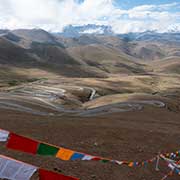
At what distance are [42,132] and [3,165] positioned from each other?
20673mm

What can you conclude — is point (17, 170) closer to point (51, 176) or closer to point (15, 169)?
point (15, 169)

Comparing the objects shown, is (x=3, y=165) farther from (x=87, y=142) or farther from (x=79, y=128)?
(x=79, y=128)

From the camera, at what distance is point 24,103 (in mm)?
81875

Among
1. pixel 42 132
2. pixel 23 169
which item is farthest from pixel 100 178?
pixel 42 132

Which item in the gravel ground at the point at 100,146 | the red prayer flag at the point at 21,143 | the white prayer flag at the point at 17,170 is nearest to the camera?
the white prayer flag at the point at 17,170

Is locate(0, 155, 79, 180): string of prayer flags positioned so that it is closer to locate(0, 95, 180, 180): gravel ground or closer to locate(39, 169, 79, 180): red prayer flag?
locate(39, 169, 79, 180): red prayer flag

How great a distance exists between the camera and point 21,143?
11.2 m

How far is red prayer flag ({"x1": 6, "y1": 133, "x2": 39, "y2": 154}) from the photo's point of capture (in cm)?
1113

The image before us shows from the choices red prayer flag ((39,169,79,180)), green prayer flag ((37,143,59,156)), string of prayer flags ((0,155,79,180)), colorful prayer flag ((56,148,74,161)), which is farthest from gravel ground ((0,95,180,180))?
red prayer flag ((39,169,79,180))

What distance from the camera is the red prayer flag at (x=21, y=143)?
11128 mm

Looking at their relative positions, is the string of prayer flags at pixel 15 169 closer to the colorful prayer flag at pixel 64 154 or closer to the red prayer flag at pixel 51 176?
the red prayer flag at pixel 51 176

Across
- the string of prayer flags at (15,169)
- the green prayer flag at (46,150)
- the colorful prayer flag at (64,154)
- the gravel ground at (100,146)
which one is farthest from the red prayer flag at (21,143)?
the gravel ground at (100,146)

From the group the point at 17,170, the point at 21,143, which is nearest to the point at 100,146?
the point at 21,143

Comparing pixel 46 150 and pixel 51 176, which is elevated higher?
pixel 46 150
